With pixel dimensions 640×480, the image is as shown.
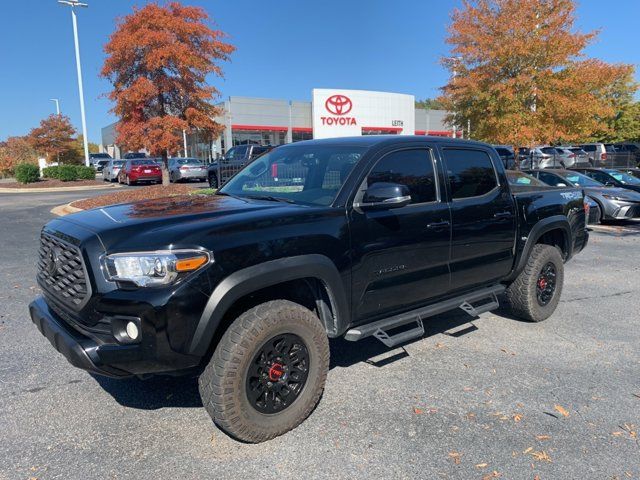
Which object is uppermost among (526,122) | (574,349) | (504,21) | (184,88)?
(504,21)

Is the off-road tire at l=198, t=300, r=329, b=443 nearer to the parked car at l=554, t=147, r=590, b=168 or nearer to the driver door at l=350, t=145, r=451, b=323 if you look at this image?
the driver door at l=350, t=145, r=451, b=323

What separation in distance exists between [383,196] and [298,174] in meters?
0.95

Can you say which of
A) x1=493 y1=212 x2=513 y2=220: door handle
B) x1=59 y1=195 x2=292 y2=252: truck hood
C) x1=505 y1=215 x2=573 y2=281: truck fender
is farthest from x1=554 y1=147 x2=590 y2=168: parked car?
x1=59 y1=195 x2=292 y2=252: truck hood

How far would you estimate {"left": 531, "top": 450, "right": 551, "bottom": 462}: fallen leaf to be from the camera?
2.90 m

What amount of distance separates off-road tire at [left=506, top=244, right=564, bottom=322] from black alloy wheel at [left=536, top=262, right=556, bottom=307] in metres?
0.04

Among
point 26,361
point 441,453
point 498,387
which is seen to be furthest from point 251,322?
point 26,361

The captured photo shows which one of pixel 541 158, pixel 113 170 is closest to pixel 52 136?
pixel 113 170

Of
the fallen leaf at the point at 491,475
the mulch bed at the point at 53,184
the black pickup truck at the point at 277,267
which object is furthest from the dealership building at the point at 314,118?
the fallen leaf at the point at 491,475

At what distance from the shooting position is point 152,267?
269 centimetres

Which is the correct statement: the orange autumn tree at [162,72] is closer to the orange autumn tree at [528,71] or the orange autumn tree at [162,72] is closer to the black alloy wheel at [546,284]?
the orange autumn tree at [528,71]

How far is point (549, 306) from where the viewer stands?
17.8 ft

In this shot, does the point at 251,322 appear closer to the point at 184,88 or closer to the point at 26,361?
the point at 26,361

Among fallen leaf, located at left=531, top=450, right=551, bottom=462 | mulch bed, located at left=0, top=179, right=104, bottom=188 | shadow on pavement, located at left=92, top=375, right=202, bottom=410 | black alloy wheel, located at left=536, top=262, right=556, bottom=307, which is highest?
mulch bed, located at left=0, top=179, right=104, bottom=188

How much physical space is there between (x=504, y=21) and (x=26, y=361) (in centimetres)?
1534
